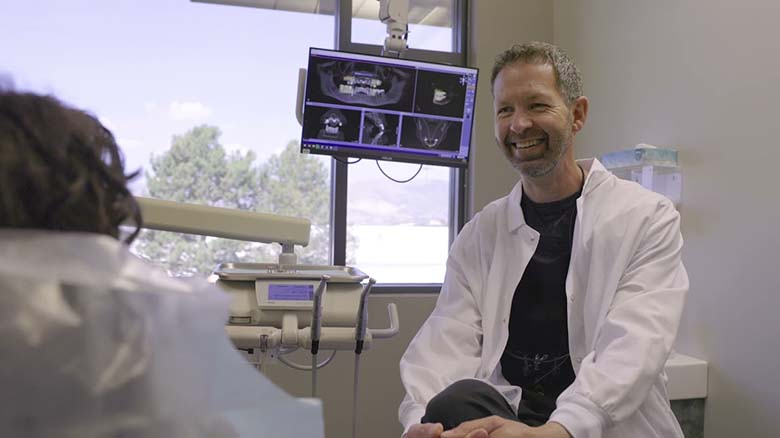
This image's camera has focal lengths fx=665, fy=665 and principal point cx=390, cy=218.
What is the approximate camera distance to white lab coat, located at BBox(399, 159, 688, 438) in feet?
4.54

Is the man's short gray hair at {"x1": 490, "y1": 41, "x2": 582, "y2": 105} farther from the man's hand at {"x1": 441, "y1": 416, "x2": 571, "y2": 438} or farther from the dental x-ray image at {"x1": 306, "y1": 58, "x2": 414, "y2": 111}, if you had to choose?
the dental x-ray image at {"x1": 306, "y1": 58, "x2": 414, "y2": 111}

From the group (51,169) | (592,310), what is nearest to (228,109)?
(592,310)

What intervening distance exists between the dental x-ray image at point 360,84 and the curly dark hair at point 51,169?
2.17 m

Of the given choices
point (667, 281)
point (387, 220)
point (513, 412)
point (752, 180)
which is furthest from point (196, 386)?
point (387, 220)

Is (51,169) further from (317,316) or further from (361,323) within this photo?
(361,323)

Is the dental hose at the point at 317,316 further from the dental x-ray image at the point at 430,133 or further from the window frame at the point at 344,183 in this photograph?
the window frame at the point at 344,183

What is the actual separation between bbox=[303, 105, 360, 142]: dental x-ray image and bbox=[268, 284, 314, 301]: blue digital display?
1.04 meters

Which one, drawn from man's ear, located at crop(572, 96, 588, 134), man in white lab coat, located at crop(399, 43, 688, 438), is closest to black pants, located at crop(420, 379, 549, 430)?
man in white lab coat, located at crop(399, 43, 688, 438)

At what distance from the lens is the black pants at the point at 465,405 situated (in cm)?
142

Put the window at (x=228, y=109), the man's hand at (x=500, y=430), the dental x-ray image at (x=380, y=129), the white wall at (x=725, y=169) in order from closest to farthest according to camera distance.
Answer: the man's hand at (x=500, y=430) < the white wall at (x=725, y=169) < the dental x-ray image at (x=380, y=129) < the window at (x=228, y=109)

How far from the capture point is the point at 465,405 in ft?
4.67

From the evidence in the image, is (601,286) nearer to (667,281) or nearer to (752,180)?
A: (667,281)

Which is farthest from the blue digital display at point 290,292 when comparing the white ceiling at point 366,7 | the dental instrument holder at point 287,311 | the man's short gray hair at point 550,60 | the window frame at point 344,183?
the white ceiling at point 366,7

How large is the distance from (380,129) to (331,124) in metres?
0.21
